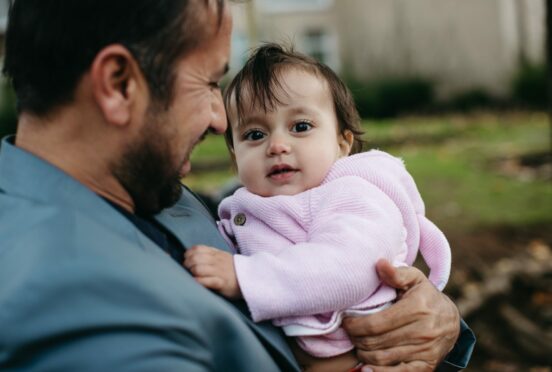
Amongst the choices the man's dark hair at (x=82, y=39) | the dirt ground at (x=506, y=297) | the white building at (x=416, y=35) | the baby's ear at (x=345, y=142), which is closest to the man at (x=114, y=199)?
the man's dark hair at (x=82, y=39)

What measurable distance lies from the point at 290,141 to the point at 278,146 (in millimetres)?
53

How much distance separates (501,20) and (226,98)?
701 inches

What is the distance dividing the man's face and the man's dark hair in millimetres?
37

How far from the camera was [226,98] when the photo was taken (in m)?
2.48

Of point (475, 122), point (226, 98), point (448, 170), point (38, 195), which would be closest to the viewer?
point (38, 195)

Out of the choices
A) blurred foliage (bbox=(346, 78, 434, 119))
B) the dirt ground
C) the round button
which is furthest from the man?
blurred foliage (bbox=(346, 78, 434, 119))

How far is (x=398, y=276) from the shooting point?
2088 millimetres

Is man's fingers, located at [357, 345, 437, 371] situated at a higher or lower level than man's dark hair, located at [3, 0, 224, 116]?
lower

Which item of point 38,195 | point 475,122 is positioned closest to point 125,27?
point 38,195

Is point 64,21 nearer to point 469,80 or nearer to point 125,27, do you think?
point 125,27

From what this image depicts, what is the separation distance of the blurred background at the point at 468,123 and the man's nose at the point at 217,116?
0.57 m

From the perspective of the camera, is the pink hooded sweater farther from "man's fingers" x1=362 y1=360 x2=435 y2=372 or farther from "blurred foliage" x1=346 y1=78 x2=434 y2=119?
"blurred foliage" x1=346 y1=78 x2=434 y2=119

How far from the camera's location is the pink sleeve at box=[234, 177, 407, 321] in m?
1.91

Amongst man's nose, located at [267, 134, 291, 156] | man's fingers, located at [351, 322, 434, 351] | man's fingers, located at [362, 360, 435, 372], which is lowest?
man's fingers, located at [362, 360, 435, 372]
